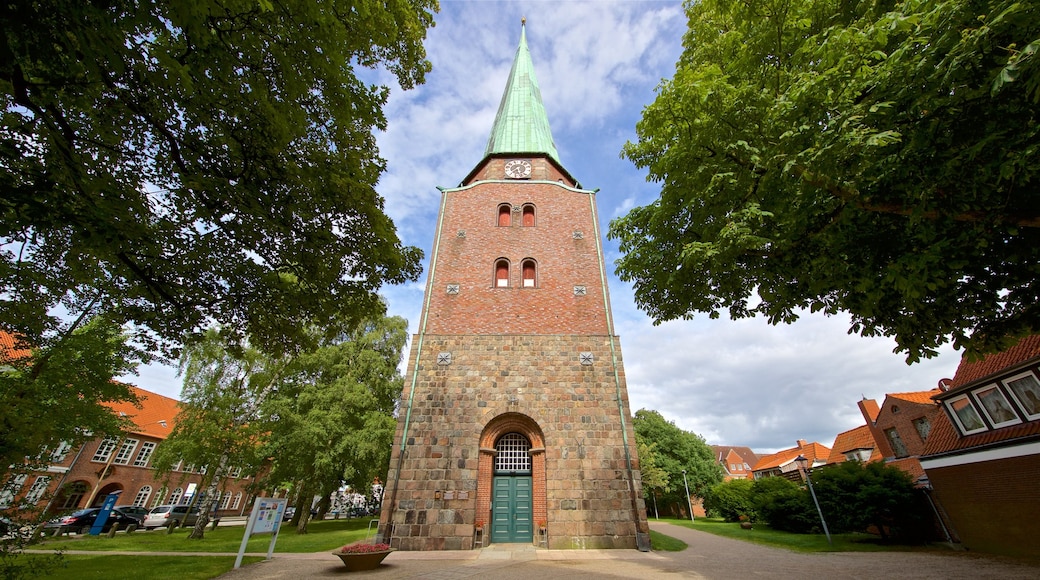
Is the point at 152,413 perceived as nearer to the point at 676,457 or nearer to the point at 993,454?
the point at 676,457

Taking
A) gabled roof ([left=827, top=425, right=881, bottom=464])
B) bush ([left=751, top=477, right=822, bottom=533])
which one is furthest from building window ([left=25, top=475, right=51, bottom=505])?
gabled roof ([left=827, top=425, right=881, bottom=464])

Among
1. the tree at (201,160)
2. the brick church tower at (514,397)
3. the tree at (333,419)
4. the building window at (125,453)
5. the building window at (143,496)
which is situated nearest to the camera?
the tree at (201,160)

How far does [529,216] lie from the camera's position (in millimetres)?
17688

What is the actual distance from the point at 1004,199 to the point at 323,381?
24720 mm

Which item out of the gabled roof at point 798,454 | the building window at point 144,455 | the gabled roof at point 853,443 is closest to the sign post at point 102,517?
the building window at point 144,455

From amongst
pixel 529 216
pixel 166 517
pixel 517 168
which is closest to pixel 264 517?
pixel 529 216

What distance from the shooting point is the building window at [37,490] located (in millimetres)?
4824

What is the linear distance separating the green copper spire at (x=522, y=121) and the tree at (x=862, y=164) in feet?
40.1

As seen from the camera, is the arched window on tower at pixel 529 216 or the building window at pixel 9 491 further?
the arched window on tower at pixel 529 216

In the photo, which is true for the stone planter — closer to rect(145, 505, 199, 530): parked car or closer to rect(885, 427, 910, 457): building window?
rect(145, 505, 199, 530): parked car

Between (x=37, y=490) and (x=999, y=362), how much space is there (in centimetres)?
2303

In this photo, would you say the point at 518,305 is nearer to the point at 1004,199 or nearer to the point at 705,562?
the point at 705,562

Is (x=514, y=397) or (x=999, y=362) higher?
(x=999, y=362)

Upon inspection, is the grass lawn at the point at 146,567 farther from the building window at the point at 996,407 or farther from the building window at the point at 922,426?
the building window at the point at 922,426
